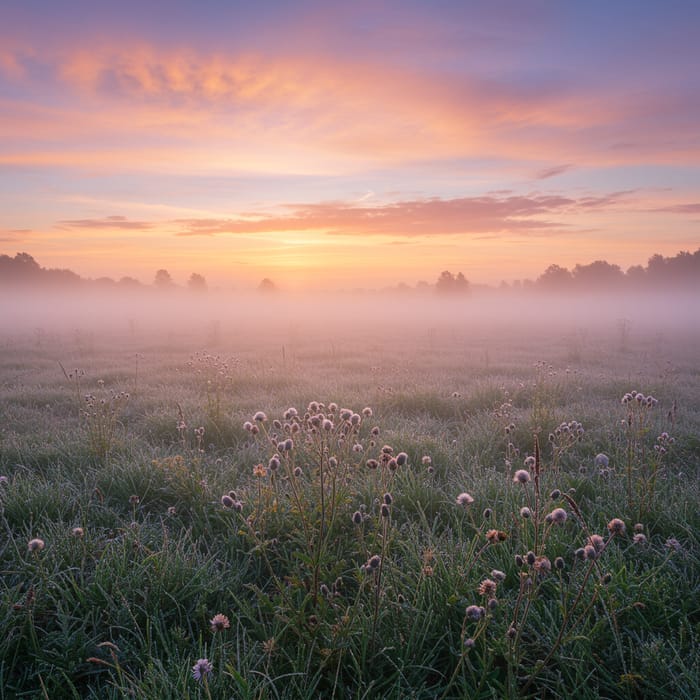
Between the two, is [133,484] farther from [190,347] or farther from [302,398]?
[190,347]

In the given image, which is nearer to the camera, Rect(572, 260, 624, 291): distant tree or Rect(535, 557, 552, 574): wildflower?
Rect(535, 557, 552, 574): wildflower

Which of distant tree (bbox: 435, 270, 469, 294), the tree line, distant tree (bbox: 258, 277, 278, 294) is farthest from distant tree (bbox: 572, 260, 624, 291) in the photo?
distant tree (bbox: 258, 277, 278, 294)

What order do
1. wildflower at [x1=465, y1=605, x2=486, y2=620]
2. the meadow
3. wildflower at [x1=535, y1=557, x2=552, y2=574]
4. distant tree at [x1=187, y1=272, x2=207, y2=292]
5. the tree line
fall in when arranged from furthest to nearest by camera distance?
distant tree at [x1=187, y1=272, x2=207, y2=292], the tree line, the meadow, wildflower at [x1=535, y1=557, x2=552, y2=574], wildflower at [x1=465, y1=605, x2=486, y2=620]

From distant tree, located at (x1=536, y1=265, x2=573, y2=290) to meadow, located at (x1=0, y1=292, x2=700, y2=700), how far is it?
79864 millimetres

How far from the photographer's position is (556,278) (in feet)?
262

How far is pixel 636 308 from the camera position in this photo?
6369 centimetres

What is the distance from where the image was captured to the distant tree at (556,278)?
78.9 metres

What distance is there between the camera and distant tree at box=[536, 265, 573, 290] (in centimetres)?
7894

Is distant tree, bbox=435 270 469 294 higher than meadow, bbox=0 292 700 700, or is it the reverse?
distant tree, bbox=435 270 469 294

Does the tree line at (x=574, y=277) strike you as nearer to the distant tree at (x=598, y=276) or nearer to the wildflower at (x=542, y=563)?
the distant tree at (x=598, y=276)

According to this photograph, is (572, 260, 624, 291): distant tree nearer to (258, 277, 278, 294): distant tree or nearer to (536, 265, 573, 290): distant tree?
(536, 265, 573, 290): distant tree

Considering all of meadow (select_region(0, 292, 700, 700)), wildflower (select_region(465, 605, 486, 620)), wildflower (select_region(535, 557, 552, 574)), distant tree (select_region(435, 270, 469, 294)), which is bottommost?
meadow (select_region(0, 292, 700, 700))

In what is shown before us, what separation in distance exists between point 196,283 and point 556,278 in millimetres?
73631

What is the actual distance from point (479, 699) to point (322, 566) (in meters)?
1.12
